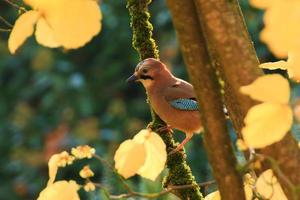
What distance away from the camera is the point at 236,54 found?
24.2 inches

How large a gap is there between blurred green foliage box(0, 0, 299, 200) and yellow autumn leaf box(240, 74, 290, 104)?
345 cm

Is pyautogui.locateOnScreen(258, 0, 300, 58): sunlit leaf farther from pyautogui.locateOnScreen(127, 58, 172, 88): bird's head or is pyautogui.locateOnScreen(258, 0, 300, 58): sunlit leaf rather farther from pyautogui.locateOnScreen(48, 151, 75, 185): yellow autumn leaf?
pyautogui.locateOnScreen(127, 58, 172, 88): bird's head

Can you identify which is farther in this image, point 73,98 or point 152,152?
point 73,98

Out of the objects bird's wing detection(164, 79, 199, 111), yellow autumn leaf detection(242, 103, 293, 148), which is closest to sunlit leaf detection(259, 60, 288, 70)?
yellow autumn leaf detection(242, 103, 293, 148)

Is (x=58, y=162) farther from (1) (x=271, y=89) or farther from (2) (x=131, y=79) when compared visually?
(2) (x=131, y=79)

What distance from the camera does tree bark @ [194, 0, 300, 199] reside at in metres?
0.61

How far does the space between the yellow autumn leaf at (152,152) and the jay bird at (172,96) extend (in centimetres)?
86

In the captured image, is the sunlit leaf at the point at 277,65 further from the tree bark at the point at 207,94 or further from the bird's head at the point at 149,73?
the bird's head at the point at 149,73

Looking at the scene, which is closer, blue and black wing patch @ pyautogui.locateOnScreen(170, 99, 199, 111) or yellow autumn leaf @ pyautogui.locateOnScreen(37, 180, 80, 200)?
yellow autumn leaf @ pyautogui.locateOnScreen(37, 180, 80, 200)

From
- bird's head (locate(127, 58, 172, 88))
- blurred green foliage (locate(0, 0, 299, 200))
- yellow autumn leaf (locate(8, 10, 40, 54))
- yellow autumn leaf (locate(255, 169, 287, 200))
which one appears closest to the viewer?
yellow autumn leaf (locate(8, 10, 40, 54))

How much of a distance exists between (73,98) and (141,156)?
3.67 metres

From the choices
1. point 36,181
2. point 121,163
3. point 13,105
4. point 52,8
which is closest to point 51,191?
point 121,163

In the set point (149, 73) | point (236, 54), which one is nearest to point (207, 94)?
point (236, 54)

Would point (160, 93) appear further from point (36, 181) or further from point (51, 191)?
point (36, 181)
